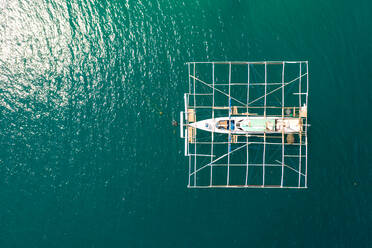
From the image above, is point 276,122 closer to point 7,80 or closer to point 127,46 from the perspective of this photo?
point 127,46

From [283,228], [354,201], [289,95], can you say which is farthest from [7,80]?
[354,201]

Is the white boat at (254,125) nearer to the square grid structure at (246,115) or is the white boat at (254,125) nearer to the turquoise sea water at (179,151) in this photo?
the square grid structure at (246,115)

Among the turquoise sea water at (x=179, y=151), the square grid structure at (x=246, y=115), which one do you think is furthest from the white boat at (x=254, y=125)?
the turquoise sea water at (x=179, y=151)

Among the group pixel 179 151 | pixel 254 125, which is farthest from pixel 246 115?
pixel 179 151

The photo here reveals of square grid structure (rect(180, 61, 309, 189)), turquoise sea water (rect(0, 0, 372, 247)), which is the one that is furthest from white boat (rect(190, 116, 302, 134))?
turquoise sea water (rect(0, 0, 372, 247))

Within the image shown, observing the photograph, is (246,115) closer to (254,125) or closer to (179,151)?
(254,125)

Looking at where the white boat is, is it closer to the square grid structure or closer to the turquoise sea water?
the square grid structure
